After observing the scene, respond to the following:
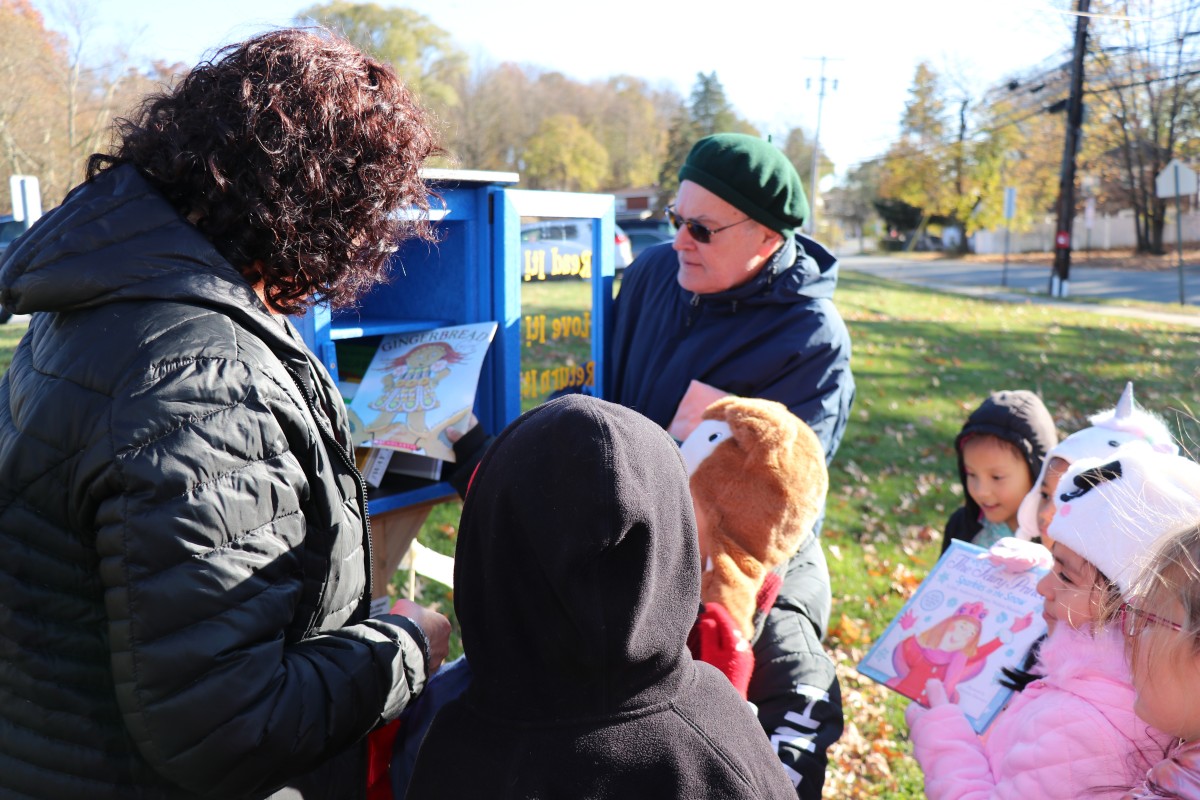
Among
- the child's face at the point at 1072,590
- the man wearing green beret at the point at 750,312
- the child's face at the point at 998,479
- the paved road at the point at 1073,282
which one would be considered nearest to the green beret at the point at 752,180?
the man wearing green beret at the point at 750,312

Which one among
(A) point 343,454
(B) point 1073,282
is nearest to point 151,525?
(A) point 343,454

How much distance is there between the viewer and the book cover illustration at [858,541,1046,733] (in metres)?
2.17

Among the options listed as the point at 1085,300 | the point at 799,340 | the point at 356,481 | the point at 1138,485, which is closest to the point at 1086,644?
the point at 1138,485

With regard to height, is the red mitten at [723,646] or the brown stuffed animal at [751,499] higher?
the brown stuffed animal at [751,499]

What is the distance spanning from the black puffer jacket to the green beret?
179 cm

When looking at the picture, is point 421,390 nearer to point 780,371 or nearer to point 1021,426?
point 780,371

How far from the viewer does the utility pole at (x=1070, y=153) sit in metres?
21.6

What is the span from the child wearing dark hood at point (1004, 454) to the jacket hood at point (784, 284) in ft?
2.63

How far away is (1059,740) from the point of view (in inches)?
67.3

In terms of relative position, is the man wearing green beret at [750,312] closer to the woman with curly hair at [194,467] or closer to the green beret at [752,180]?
the green beret at [752,180]

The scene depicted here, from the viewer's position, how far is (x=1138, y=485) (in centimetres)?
183

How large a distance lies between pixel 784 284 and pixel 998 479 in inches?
42.9

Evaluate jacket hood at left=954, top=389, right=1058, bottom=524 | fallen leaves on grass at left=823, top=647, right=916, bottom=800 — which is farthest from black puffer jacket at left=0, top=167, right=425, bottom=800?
fallen leaves on grass at left=823, top=647, right=916, bottom=800

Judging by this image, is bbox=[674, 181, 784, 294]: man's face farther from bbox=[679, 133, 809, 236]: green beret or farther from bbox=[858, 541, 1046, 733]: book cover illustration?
bbox=[858, 541, 1046, 733]: book cover illustration
